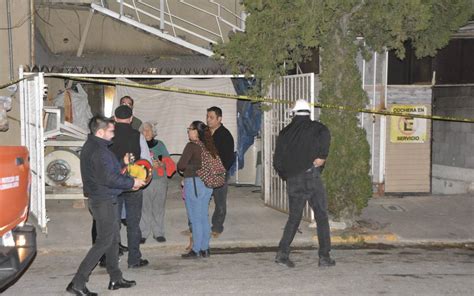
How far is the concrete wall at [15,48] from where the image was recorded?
10.8m

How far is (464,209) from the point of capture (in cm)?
1080

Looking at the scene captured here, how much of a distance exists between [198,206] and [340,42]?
3.38 metres

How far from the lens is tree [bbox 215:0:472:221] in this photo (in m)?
8.50

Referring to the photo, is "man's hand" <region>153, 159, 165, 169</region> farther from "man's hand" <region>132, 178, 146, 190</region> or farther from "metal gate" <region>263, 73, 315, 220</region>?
"metal gate" <region>263, 73, 315, 220</region>

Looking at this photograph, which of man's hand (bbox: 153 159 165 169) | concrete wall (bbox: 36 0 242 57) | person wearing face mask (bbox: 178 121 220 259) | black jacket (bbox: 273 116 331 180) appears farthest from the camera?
concrete wall (bbox: 36 0 242 57)

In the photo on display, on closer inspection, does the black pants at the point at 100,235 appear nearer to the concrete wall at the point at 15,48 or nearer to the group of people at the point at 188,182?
the group of people at the point at 188,182

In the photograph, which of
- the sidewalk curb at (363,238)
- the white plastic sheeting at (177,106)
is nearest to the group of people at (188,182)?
the sidewalk curb at (363,238)

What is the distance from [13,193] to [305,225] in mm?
5373

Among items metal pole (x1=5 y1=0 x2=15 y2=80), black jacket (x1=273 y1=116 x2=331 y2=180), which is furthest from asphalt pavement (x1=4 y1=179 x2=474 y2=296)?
metal pole (x1=5 y1=0 x2=15 y2=80)

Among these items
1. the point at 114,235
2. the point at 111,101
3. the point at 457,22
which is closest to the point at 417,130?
the point at 457,22

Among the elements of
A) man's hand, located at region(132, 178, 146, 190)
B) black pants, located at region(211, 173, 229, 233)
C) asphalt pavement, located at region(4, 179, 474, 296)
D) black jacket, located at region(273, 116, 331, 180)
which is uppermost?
black jacket, located at region(273, 116, 331, 180)

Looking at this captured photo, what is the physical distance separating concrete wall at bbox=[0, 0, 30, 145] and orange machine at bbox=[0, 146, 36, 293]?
5.71 metres

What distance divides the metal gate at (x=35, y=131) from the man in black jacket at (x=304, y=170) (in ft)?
11.6

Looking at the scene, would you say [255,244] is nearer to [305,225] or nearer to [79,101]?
[305,225]
